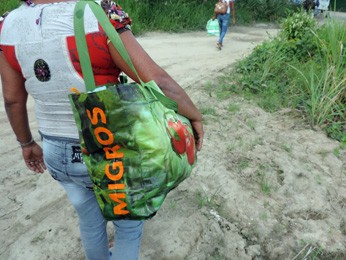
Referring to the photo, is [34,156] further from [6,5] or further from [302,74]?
[6,5]

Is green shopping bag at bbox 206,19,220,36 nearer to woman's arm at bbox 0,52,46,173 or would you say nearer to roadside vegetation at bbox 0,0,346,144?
roadside vegetation at bbox 0,0,346,144

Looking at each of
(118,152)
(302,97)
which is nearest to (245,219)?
(118,152)

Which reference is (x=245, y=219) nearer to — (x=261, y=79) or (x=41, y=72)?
(x=41, y=72)

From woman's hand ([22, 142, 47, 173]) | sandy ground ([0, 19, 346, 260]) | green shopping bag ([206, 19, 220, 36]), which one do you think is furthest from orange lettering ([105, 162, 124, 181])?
green shopping bag ([206, 19, 220, 36])

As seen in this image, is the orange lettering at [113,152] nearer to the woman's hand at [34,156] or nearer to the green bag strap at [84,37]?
the green bag strap at [84,37]

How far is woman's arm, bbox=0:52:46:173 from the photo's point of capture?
1.36 m

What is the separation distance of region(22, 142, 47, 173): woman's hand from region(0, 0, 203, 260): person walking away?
29 cm

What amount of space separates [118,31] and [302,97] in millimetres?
3632

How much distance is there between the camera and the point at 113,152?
45.5 inches

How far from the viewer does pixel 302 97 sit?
432 cm

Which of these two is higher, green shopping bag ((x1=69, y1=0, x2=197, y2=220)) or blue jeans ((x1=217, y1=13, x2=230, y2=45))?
green shopping bag ((x1=69, y1=0, x2=197, y2=220))

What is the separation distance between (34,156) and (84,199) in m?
0.53

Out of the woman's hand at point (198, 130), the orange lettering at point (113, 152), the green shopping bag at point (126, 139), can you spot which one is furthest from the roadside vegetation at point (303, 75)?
the orange lettering at point (113, 152)

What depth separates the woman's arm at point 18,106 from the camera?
1.36 metres
